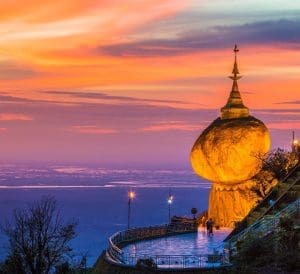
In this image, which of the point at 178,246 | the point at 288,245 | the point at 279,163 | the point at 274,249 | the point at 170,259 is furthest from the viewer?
the point at 279,163

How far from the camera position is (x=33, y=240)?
34.9m

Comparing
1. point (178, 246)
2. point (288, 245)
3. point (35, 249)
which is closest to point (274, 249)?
point (288, 245)

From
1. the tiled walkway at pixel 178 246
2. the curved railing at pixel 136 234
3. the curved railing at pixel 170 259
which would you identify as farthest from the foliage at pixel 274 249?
the curved railing at pixel 136 234

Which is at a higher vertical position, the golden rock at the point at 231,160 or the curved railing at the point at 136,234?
the golden rock at the point at 231,160

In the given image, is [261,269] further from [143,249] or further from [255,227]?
[143,249]

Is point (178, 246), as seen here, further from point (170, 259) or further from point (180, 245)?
point (170, 259)

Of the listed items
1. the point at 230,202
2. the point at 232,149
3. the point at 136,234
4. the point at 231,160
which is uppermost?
the point at 232,149

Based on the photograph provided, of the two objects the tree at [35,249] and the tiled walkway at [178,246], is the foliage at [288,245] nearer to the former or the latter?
the tiled walkway at [178,246]

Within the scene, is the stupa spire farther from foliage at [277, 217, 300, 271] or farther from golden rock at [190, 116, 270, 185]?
foliage at [277, 217, 300, 271]

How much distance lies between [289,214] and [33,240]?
11.1 meters

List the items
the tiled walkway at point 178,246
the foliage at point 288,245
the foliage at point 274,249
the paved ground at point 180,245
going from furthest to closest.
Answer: the paved ground at point 180,245 → the tiled walkway at point 178,246 → the foliage at point 274,249 → the foliage at point 288,245

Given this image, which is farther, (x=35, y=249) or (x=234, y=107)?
(x=234, y=107)

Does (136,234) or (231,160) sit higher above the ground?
(231,160)

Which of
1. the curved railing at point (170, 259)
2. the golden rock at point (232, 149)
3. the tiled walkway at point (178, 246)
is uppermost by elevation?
the golden rock at point (232, 149)
